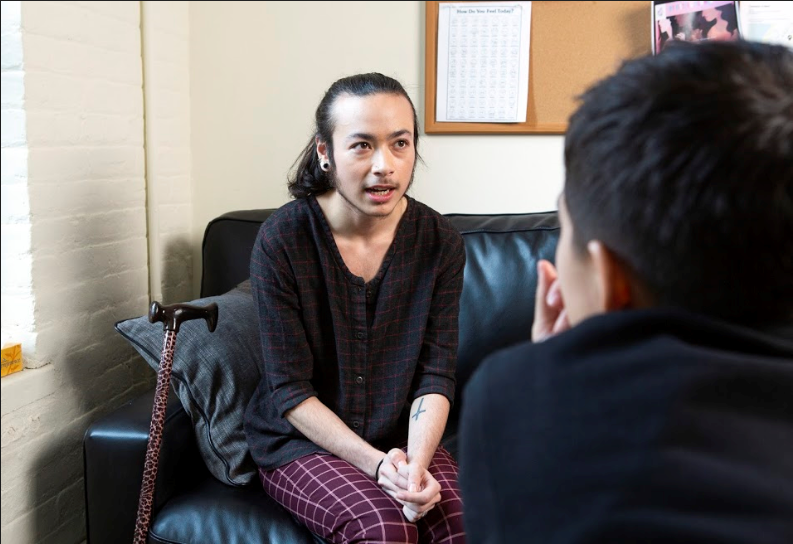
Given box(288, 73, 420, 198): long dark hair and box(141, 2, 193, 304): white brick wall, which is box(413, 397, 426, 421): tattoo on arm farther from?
box(141, 2, 193, 304): white brick wall

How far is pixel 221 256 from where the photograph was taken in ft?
7.65

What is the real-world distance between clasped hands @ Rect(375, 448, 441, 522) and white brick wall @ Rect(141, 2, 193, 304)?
1.13 meters

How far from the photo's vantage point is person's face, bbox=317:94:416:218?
1611mm

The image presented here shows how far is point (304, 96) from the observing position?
2611 millimetres

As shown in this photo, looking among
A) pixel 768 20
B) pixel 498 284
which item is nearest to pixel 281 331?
pixel 498 284

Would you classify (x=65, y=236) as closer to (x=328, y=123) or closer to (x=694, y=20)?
(x=328, y=123)

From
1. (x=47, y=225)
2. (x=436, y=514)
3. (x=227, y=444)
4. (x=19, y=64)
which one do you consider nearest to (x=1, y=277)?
(x=47, y=225)

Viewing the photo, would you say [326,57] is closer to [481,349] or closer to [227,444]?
[481,349]

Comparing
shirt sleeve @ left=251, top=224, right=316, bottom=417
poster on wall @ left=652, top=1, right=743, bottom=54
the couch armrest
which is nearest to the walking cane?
the couch armrest

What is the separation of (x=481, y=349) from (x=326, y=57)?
3.69 feet

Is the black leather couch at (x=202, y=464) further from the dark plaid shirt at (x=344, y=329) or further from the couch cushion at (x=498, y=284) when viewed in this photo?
the dark plaid shirt at (x=344, y=329)

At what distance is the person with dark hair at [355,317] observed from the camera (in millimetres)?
1598

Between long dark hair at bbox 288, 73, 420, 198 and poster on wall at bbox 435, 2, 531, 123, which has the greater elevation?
poster on wall at bbox 435, 2, 531, 123

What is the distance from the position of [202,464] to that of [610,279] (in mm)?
1387
